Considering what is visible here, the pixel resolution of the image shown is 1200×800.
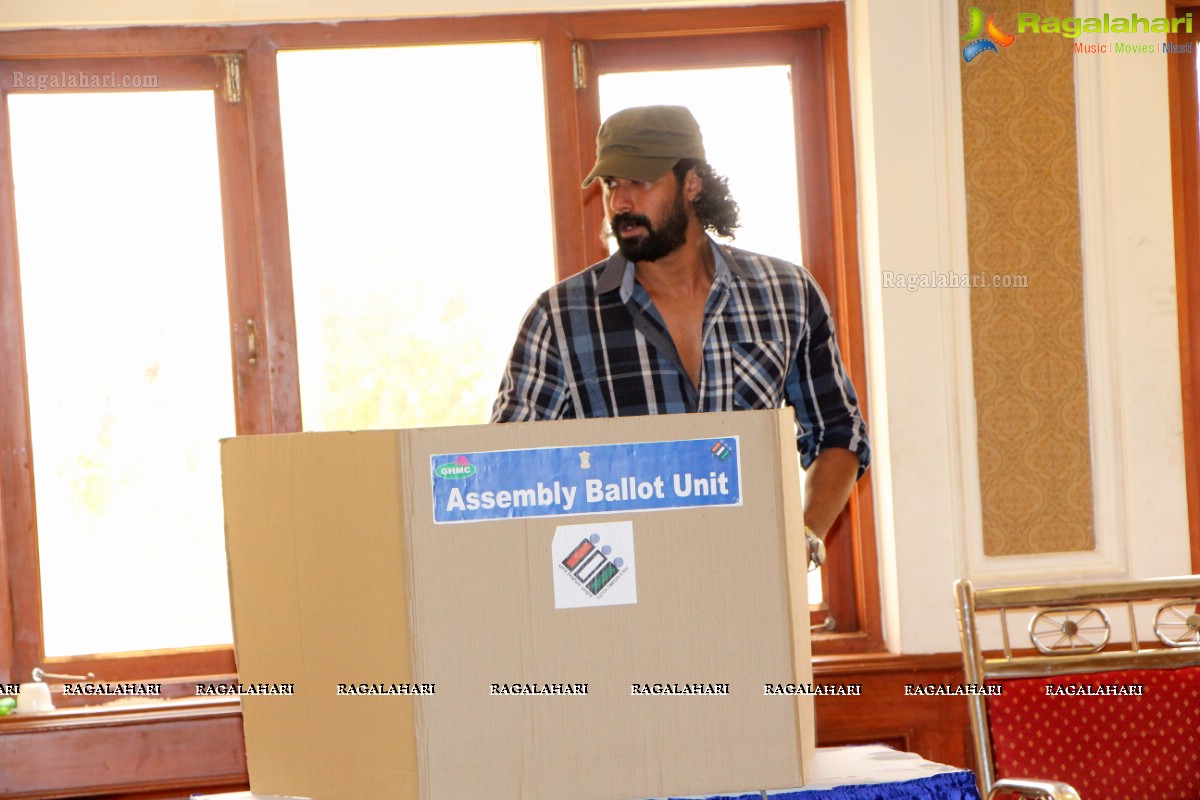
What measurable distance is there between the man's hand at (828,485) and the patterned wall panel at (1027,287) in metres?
0.83

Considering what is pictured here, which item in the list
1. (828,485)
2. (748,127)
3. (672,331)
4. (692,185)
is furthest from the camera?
(748,127)

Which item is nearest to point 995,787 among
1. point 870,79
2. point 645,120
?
point 645,120

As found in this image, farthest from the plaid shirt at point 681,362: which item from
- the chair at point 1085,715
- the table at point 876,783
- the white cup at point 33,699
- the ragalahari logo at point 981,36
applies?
the white cup at point 33,699

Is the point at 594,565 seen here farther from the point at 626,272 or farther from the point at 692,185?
the point at 692,185

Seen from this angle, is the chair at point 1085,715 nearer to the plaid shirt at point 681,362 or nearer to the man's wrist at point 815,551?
the plaid shirt at point 681,362

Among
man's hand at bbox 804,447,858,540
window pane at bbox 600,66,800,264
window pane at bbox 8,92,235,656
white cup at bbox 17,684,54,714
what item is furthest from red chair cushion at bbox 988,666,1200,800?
white cup at bbox 17,684,54,714

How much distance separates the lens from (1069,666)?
1650 millimetres

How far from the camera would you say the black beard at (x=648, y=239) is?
172cm

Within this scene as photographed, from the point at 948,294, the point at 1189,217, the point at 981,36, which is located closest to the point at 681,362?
the point at 948,294

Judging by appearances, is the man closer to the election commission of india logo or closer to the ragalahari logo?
the election commission of india logo

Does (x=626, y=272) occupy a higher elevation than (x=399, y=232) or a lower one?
lower

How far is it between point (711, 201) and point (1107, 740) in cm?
103

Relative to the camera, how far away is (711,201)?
1.90m

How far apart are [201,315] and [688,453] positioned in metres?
1.75
